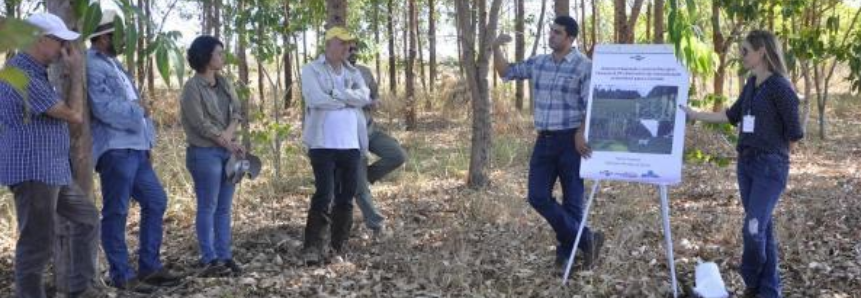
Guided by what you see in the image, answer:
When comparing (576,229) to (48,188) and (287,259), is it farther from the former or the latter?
(48,188)

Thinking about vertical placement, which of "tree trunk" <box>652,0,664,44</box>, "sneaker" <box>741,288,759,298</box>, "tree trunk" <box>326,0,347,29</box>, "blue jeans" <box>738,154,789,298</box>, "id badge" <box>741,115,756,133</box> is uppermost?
"tree trunk" <box>652,0,664,44</box>

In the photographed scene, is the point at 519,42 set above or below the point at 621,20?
above

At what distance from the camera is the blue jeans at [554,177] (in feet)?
15.9

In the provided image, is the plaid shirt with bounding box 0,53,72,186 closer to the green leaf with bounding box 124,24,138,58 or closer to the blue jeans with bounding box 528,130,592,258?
the green leaf with bounding box 124,24,138,58

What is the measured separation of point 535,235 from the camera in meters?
5.98

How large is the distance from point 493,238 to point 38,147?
3216mm

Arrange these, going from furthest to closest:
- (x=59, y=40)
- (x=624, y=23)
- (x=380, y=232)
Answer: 1. (x=624, y=23)
2. (x=380, y=232)
3. (x=59, y=40)

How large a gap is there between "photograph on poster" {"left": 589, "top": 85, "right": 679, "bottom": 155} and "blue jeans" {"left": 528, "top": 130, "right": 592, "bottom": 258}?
9.1 inches

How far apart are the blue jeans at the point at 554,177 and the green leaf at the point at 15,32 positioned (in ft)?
13.2

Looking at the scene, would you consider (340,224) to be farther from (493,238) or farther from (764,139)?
(764,139)

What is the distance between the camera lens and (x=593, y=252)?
16.5ft

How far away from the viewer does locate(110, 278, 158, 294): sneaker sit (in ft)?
15.1

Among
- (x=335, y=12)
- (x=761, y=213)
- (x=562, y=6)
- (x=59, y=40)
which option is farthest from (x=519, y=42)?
(x=59, y=40)

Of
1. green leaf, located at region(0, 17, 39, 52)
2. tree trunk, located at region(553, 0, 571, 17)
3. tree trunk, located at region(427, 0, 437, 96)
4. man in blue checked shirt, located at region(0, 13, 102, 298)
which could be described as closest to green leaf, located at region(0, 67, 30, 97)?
green leaf, located at region(0, 17, 39, 52)
